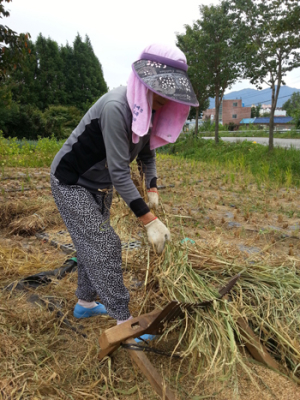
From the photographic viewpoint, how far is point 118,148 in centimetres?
141

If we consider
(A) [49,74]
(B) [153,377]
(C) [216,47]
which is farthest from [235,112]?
(B) [153,377]

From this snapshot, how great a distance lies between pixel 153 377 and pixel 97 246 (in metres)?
0.57

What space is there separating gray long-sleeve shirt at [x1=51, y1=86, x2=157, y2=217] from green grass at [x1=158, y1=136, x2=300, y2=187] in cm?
409

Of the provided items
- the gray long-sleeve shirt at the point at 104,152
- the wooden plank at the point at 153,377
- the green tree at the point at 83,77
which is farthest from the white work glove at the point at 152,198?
the green tree at the point at 83,77

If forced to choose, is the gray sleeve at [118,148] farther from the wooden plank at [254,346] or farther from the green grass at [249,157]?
the green grass at [249,157]

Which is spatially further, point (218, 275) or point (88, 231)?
point (218, 275)

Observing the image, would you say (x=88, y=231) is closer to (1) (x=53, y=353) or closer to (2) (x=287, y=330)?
(1) (x=53, y=353)

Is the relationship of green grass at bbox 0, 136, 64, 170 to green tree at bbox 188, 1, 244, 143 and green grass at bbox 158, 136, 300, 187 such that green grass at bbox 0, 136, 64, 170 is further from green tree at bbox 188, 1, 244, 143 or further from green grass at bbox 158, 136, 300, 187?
green tree at bbox 188, 1, 244, 143

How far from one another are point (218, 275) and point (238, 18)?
9.36 metres

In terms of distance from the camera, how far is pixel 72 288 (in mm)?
2252

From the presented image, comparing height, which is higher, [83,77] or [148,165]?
[83,77]

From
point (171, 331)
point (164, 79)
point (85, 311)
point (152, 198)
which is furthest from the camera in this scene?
point (85, 311)

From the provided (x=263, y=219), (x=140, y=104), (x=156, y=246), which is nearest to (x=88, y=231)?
(x=156, y=246)

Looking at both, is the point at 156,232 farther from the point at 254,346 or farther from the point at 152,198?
the point at 254,346
